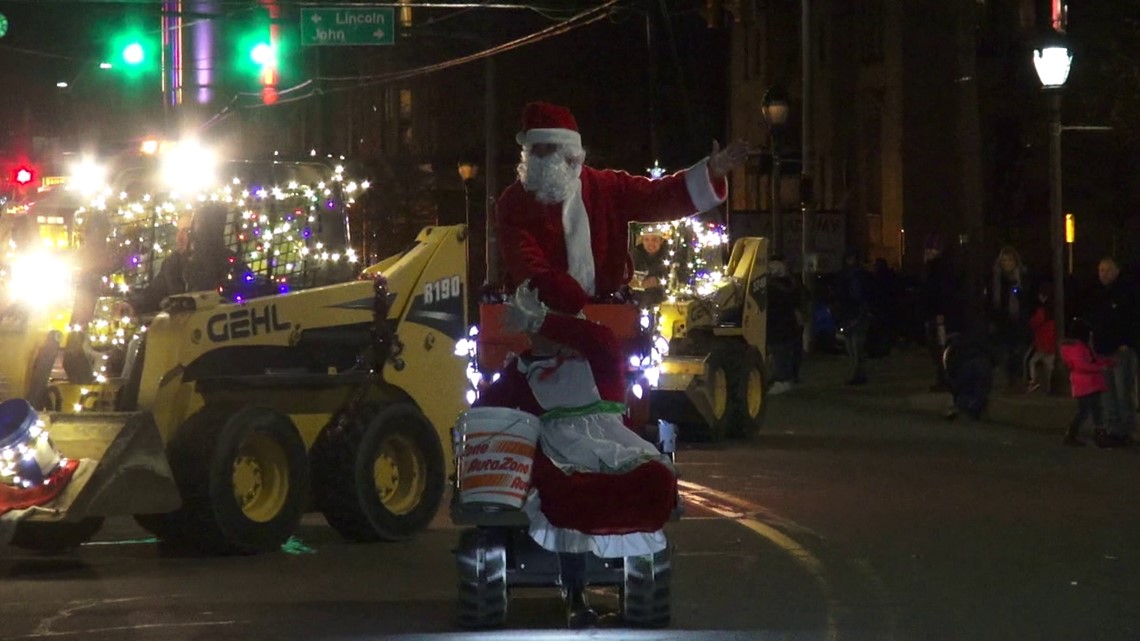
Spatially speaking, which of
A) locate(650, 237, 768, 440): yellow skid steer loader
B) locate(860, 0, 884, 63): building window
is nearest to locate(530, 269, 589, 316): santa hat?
locate(650, 237, 768, 440): yellow skid steer loader

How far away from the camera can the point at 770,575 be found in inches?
409

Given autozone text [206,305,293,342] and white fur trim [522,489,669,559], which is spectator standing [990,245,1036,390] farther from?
white fur trim [522,489,669,559]

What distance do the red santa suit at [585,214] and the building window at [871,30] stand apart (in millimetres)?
29890

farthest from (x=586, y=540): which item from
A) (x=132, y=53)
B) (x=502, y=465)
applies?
(x=132, y=53)

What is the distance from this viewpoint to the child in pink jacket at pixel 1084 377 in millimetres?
17812

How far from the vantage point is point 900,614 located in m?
9.16

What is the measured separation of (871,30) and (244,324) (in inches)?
1121

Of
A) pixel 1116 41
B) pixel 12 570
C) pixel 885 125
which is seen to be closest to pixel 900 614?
pixel 12 570

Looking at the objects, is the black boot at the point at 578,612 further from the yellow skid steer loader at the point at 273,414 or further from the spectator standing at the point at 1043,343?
the spectator standing at the point at 1043,343

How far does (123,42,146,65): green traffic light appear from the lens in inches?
977

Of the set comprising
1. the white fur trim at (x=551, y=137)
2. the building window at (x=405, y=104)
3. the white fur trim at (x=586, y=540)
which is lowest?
the white fur trim at (x=586, y=540)

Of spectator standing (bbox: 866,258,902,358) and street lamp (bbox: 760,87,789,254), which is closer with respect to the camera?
street lamp (bbox: 760,87,789,254)

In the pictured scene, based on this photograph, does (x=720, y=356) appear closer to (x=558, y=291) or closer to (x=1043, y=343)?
(x=1043, y=343)

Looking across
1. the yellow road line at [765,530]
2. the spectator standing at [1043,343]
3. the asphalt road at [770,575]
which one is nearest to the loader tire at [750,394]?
the asphalt road at [770,575]
